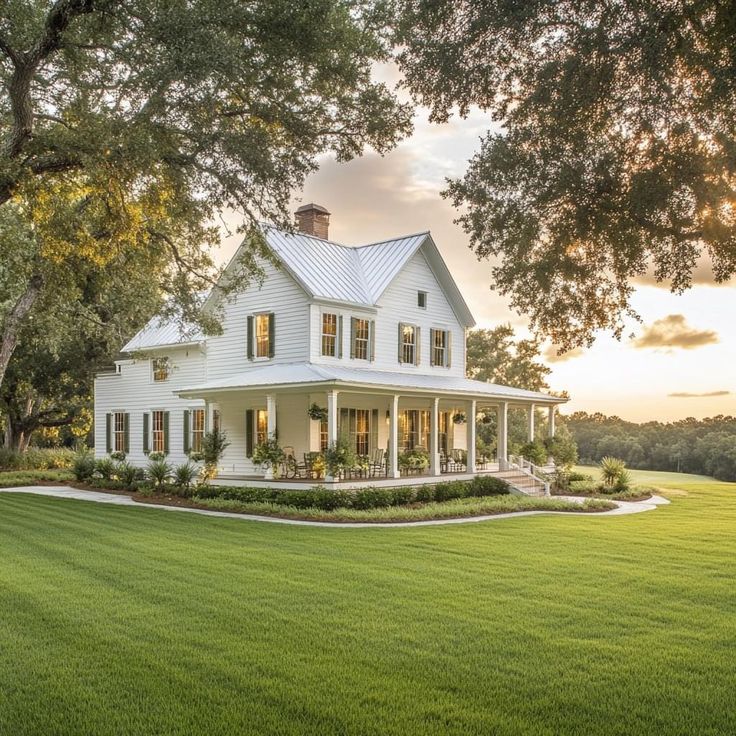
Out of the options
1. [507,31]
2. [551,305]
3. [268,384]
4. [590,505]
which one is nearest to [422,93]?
[507,31]

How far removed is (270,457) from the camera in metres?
21.0

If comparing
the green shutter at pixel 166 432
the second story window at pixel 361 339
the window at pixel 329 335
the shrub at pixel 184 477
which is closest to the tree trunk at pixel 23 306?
the shrub at pixel 184 477

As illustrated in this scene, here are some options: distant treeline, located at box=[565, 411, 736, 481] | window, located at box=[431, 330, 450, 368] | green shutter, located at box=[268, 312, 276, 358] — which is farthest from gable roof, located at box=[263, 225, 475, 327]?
distant treeline, located at box=[565, 411, 736, 481]

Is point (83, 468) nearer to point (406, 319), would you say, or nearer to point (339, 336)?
point (339, 336)

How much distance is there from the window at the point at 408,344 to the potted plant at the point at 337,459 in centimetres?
675

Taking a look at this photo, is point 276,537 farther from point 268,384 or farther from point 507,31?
point 507,31

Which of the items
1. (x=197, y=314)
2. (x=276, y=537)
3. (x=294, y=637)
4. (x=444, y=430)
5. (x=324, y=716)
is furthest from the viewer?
(x=444, y=430)

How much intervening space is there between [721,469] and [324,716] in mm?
51792

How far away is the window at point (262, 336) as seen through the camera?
2427cm

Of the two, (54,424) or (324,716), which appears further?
(54,424)

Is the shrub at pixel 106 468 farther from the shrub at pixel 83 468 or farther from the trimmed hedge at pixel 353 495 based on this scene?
the trimmed hedge at pixel 353 495

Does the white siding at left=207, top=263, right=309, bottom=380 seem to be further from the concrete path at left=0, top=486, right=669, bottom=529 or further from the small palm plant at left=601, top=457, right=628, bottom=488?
the small palm plant at left=601, top=457, right=628, bottom=488

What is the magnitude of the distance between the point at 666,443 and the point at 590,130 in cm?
5258

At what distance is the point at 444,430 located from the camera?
2811 centimetres
